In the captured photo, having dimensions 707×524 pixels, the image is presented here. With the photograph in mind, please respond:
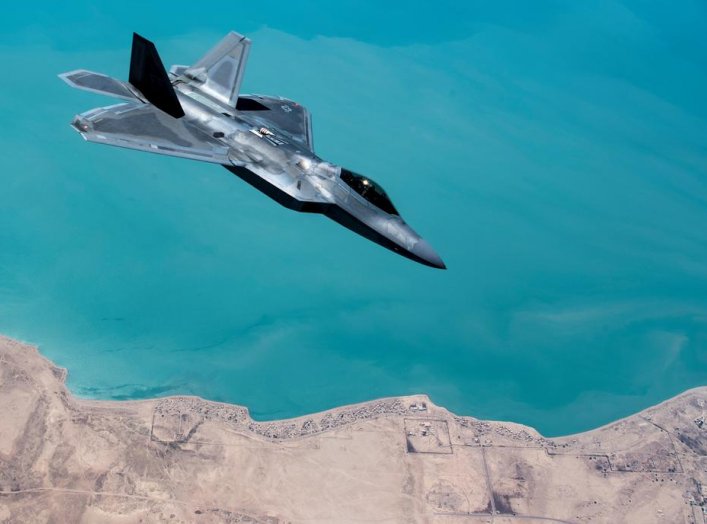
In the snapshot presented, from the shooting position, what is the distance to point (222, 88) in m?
35.3

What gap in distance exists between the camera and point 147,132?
32.0 m

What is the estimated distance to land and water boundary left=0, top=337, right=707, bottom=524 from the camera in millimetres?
29516

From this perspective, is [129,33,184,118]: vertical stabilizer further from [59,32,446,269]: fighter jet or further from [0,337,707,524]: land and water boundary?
[0,337,707,524]: land and water boundary

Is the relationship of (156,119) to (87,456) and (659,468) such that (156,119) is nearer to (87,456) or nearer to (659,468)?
(87,456)

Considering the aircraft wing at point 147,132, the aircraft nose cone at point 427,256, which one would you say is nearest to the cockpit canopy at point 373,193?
Answer: the aircraft nose cone at point 427,256

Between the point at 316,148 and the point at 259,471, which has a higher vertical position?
the point at 316,148

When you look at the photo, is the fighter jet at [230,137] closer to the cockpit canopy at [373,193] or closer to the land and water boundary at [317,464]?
the cockpit canopy at [373,193]

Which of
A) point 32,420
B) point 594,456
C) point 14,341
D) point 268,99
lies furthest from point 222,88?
point 594,456

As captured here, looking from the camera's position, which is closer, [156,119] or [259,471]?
[259,471]

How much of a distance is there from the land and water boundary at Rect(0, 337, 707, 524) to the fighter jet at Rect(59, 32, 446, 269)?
9.29m

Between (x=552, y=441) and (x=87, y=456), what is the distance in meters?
21.4

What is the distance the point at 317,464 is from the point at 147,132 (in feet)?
56.0

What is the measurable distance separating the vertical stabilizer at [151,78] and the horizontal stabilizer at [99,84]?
551 millimetres

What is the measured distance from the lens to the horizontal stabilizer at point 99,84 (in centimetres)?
3381
